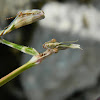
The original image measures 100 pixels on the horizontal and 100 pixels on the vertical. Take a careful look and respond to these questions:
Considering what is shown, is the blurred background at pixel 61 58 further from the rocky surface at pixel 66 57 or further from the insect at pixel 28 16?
the insect at pixel 28 16

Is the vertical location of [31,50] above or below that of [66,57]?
above

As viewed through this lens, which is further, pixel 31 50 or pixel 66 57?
pixel 66 57

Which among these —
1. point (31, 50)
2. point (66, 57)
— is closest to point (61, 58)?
point (66, 57)

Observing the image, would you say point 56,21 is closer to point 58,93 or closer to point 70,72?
point 70,72

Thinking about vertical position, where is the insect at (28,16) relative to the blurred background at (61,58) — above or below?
above

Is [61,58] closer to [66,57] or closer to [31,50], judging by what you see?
[66,57]

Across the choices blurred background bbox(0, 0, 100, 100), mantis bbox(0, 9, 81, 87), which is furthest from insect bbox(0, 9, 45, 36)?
blurred background bbox(0, 0, 100, 100)

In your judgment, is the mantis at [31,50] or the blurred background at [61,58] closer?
the mantis at [31,50]

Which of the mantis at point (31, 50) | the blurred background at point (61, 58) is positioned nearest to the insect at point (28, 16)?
the mantis at point (31, 50)

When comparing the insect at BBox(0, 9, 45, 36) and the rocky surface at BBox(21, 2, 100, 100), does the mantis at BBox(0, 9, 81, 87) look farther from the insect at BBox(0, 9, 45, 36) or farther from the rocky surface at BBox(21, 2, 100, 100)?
the rocky surface at BBox(21, 2, 100, 100)
